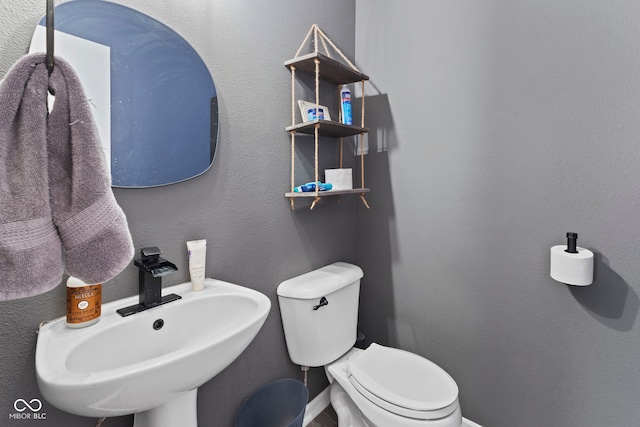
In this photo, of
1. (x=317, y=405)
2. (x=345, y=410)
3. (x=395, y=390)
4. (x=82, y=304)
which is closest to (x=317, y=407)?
(x=317, y=405)

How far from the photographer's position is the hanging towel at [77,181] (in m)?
0.55

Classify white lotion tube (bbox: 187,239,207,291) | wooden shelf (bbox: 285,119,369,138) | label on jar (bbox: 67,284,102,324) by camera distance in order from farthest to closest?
1. wooden shelf (bbox: 285,119,369,138)
2. white lotion tube (bbox: 187,239,207,291)
3. label on jar (bbox: 67,284,102,324)

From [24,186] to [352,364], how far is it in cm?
119

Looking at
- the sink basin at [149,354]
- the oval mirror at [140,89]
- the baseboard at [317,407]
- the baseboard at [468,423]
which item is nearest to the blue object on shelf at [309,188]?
the oval mirror at [140,89]

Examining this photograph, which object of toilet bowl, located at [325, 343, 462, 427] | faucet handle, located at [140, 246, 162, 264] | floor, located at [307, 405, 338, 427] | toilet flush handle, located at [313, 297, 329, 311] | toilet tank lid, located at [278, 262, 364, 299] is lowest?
floor, located at [307, 405, 338, 427]

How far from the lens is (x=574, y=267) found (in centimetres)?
104

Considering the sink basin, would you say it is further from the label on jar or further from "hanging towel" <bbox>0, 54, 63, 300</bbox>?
"hanging towel" <bbox>0, 54, 63, 300</bbox>

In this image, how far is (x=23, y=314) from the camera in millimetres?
747

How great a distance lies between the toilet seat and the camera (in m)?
1.05

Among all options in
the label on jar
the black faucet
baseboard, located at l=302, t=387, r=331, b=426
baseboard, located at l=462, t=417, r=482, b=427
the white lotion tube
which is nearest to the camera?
the label on jar

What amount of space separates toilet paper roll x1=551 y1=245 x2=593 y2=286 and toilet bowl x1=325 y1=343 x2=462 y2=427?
0.54 m

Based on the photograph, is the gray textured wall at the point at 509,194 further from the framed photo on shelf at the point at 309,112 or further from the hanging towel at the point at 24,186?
the hanging towel at the point at 24,186

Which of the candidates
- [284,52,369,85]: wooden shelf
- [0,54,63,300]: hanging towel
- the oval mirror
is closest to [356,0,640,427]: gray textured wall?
[284,52,369,85]: wooden shelf

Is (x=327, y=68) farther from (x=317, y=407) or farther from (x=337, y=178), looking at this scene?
(x=317, y=407)
